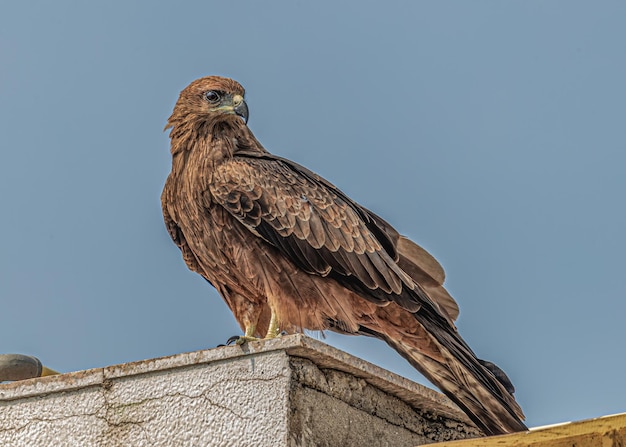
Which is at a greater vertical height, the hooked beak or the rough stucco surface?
the hooked beak

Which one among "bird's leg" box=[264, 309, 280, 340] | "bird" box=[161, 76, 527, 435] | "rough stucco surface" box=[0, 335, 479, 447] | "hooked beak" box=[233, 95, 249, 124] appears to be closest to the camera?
"rough stucco surface" box=[0, 335, 479, 447]

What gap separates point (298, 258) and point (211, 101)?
4.87 feet

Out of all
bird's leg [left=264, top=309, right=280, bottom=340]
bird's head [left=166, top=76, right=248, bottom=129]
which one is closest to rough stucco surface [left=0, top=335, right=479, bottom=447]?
bird's leg [left=264, top=309, right=280, bottom=340]

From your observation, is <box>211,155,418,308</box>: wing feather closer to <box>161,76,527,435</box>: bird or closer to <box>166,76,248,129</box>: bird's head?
<box>161,76,527,435</box>: bird

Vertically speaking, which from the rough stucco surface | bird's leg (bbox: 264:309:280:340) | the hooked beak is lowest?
the rough stucco surface

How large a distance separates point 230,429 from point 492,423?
71.4 inches

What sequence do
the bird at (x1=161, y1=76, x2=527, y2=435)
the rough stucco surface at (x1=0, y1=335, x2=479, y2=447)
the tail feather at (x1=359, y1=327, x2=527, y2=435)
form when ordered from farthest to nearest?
the bird at (x1=161, y1=76, x2=527, y2=435)
the tail feather at (x1=359, y1=327, x2=527, y2=435)
the rough stucco surface at (x1=0, y1=335, x2=479, y2=447)

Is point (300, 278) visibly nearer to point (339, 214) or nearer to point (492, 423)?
point (339, 214)

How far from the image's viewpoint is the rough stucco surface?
4402 millimetres

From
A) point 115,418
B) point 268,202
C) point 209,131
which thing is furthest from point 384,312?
point 115,418

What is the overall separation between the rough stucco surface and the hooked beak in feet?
8.63

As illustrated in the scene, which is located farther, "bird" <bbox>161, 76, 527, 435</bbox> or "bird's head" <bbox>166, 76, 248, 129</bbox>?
"bird's head" <bbox>166, 76, 248, 129</bbox>

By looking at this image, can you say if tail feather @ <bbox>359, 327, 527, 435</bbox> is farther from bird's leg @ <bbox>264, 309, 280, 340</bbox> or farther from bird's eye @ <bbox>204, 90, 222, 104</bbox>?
bird's eye @ <bbox>204, 90, 222, 104</bbox>

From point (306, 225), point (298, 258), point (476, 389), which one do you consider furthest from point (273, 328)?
point (476, 389)
